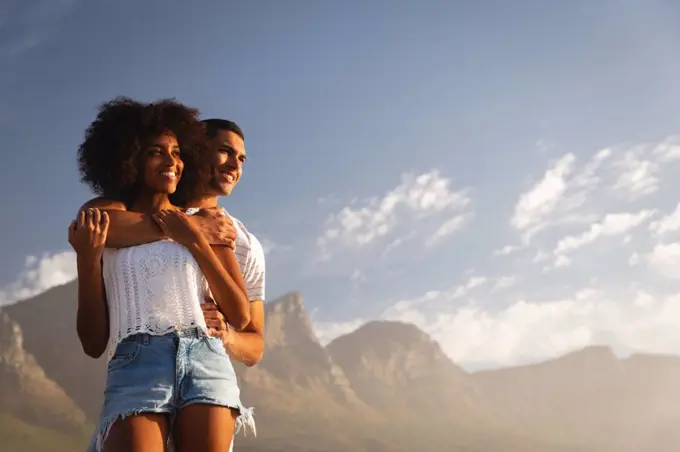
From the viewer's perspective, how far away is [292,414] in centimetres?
15625

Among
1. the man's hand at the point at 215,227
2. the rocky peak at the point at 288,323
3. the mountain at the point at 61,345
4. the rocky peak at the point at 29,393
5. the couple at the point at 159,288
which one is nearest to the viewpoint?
the couple at the point at 159,288

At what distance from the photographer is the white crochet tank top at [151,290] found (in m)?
3.05

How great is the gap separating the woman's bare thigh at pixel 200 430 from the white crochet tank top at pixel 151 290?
0.34m

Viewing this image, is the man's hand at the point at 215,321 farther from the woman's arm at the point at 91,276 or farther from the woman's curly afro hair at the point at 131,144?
the woman's curly afro hair at the point at 131,144

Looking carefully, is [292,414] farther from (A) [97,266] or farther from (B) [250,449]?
(A) [97,266]

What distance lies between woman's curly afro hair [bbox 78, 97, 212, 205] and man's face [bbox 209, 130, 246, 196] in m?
0.86

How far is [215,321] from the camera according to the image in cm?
324

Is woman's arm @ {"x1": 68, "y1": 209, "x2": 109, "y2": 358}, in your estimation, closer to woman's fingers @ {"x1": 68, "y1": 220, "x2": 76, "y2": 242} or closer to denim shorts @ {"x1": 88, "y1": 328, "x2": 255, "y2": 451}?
woman's fingers @ {"x1": 68, "y1": 220, "x2": 76, "y2": 242}

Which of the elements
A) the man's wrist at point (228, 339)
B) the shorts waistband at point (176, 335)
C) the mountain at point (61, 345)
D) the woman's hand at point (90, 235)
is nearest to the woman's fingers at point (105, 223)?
the woman's hand at point (90, 235)

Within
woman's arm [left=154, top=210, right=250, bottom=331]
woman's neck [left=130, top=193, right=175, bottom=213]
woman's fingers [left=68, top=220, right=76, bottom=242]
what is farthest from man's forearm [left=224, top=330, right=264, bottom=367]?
woman's fingers [left=68, top=220, right=76, bottom=242]

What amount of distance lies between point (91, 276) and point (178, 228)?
399 mm

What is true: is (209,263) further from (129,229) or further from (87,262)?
(87,262)

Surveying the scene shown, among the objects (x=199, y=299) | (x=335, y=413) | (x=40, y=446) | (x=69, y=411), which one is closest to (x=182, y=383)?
(x=199, y=299)

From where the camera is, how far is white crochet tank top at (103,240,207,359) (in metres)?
3.05
